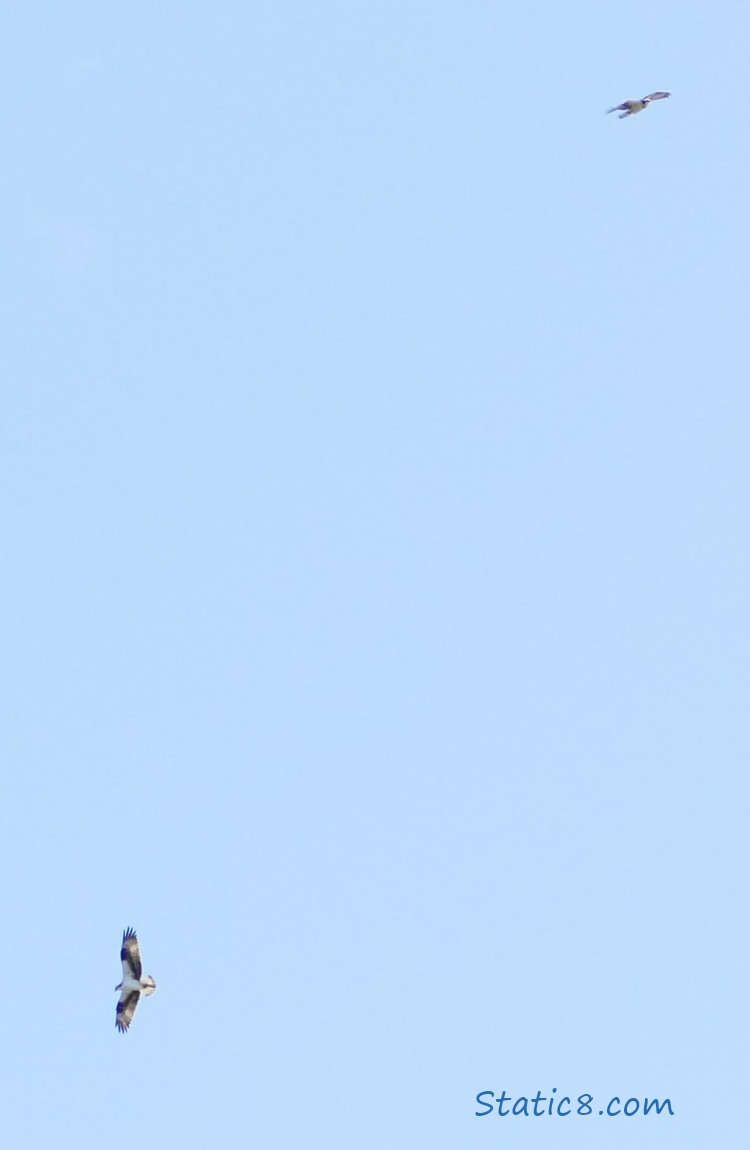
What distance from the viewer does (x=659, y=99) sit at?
60.3 m

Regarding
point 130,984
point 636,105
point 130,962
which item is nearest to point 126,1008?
point 130,984

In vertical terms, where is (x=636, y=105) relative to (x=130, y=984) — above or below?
above

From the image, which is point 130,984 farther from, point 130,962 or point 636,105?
point 636,105

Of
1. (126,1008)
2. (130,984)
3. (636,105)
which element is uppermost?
(636,105)

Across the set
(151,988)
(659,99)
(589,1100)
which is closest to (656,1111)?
(589,1100)

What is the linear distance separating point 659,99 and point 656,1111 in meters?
26.3

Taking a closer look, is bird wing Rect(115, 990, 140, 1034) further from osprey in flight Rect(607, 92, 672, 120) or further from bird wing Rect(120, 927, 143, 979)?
osprey in flight Rect(607, 92, 672, 120)

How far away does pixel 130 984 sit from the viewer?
2494 inches

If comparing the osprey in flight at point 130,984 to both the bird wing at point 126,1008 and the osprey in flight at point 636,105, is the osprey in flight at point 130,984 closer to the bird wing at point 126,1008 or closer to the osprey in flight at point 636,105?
the bird wing at point 126,1008

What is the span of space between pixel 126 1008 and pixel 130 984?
0.67 m

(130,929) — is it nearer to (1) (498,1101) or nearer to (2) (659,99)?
(1) (498,1101)

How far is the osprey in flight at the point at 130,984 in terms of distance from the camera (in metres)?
63.0

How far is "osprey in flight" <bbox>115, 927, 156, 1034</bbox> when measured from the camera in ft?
207

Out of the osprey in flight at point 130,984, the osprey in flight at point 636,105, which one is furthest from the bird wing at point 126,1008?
the osprey in flight at point 636,105
